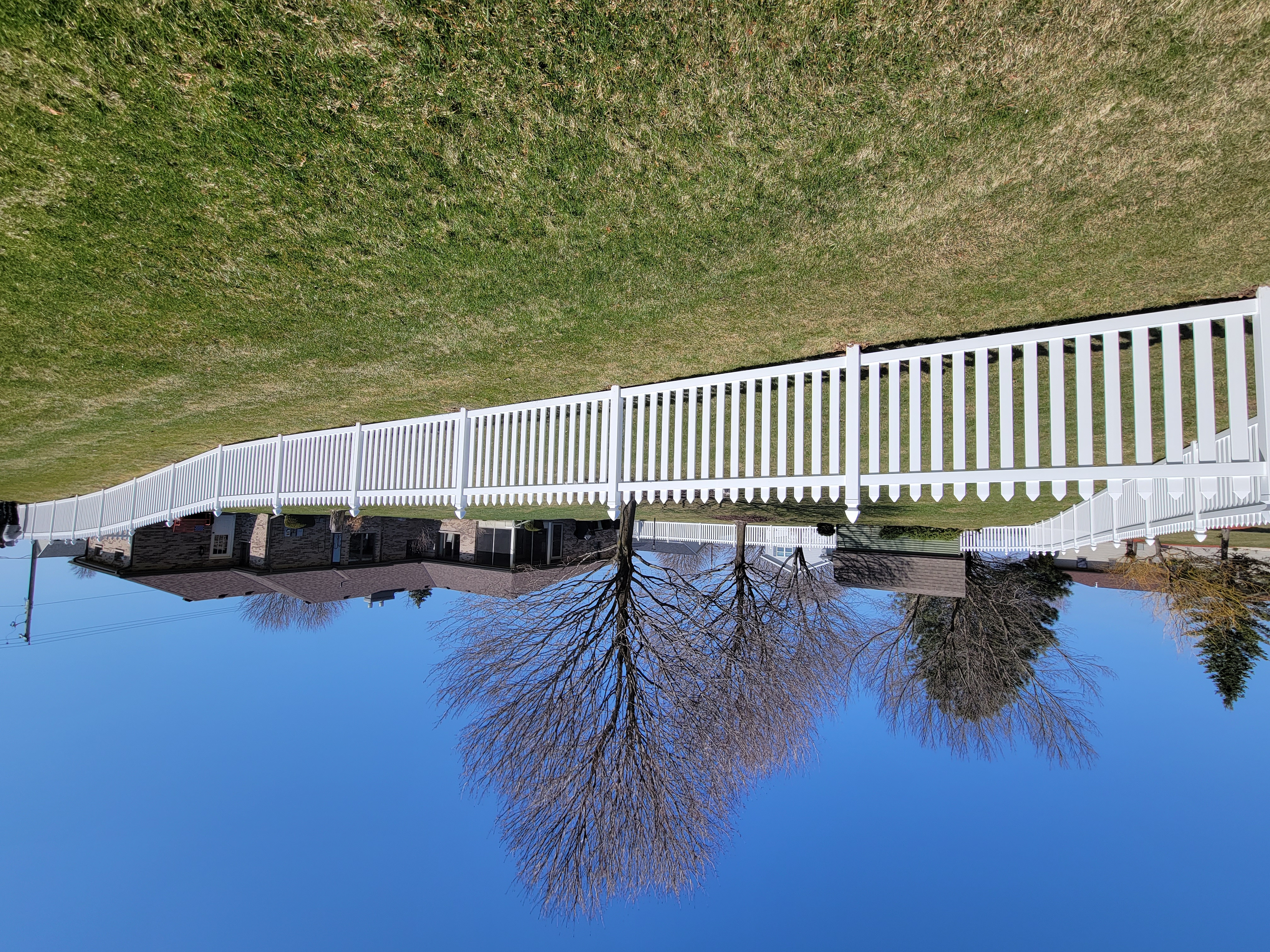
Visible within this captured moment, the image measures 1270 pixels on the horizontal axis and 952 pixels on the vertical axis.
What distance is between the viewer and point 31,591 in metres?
17.1

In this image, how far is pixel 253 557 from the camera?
16.3 m

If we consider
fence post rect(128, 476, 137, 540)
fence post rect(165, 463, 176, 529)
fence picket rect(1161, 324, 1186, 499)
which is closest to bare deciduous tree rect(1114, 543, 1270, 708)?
fence picket rect(1161, 324, 1186, 499)

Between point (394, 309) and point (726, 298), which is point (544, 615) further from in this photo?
point (726, 298)

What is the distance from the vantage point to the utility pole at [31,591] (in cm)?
1625

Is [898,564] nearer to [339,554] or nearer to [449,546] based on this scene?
[449,546]

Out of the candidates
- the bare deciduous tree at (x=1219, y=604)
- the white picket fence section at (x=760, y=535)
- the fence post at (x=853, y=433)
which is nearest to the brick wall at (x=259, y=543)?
the white picket fence section at (x=760, y=535)

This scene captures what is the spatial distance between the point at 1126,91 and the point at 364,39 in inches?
220

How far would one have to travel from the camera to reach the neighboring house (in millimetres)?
14742

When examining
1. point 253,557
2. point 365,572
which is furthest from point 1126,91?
point 253,557

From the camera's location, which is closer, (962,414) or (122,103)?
(122,103)

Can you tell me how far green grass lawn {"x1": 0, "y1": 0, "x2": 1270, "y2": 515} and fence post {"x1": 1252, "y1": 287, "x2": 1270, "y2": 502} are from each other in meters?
0.65

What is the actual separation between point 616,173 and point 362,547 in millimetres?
17358

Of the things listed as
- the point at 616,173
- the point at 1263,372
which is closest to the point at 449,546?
the point at 616,173

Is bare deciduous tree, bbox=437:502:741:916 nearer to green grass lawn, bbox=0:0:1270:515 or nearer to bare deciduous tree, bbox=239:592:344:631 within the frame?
green grass lawn, bbox=0:0:1270:515
